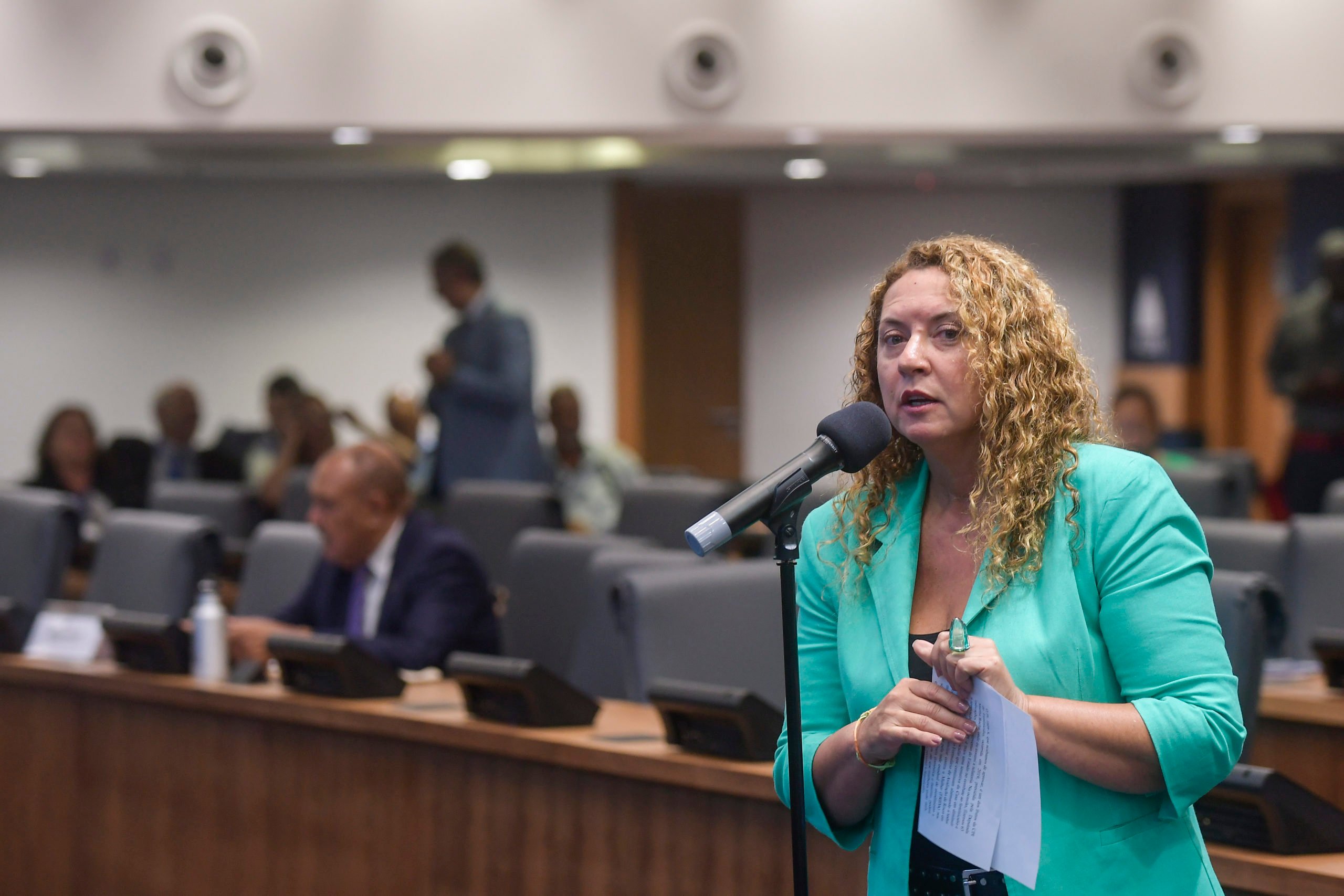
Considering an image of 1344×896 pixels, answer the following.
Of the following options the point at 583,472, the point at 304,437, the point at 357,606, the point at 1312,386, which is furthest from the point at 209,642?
the point at 1312,386

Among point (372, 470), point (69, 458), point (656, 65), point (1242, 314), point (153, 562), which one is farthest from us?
point (1242, 314)

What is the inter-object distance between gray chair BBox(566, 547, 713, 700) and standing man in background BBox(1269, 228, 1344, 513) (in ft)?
10.7

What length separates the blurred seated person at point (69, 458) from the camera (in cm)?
659

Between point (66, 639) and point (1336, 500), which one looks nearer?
point (66, 639)

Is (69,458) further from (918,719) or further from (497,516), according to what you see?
(918,719)

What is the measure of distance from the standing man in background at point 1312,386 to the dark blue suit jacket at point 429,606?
3592 mm

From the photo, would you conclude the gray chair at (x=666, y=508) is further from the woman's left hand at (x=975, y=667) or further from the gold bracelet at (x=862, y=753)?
the woman's left hand at (x=975, y=667)

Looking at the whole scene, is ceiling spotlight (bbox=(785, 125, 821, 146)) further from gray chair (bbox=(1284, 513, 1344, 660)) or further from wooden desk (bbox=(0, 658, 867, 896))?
wooden desk (bbox=(0, 658, 867, 896))

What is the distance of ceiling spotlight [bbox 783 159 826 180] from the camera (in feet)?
29.4

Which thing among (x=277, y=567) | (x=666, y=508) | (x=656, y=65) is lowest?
(x=277, y=567)

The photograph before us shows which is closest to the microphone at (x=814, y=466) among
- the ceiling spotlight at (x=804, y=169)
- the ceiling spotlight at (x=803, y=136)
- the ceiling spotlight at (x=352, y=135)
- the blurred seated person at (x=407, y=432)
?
the ceiling spotlight at (x=803, y=136)

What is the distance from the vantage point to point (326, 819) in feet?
10.2

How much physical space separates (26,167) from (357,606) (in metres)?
6.59

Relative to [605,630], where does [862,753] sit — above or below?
above
